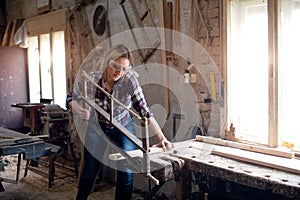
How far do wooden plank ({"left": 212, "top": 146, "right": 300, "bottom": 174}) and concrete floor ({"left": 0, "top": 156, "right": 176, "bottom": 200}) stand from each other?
0.99 m

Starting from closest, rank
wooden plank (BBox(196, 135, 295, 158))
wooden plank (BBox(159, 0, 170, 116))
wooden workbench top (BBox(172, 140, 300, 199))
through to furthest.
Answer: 1. wooden workbench top (BBox(172, 140, 300, 199))
2. wooden plank (BBox(196, 135, 295, 158))
3. wooden plank (BBox(159, 0, 170, 116))

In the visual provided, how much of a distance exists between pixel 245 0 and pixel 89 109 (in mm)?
1407

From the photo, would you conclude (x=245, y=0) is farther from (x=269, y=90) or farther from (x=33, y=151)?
(x=33, y=151)

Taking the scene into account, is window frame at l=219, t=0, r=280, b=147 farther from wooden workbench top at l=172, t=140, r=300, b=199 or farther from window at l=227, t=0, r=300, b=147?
wooden workbench top at l=172, t=140, r=300, b=199

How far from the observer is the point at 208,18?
2.91 m

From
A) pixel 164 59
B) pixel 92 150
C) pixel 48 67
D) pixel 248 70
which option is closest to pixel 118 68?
pixel 92 150

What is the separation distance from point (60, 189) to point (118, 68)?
1.76 metres

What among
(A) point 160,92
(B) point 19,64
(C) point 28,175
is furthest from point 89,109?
(B) point 19,64

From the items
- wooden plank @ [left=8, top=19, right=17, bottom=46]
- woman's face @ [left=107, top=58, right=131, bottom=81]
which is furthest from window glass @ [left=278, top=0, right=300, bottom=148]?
wooden plank @ [left=8, top=19, right=17, bottom=46]

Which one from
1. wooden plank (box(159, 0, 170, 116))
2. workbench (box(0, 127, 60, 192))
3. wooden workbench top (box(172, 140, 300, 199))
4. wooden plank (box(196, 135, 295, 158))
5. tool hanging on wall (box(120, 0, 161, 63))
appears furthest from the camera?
tool hanging on wall (box(120, 0, 161, 63))

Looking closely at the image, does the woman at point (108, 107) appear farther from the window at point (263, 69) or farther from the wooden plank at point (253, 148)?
the window at point (263, 69)

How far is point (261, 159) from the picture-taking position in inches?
85.0

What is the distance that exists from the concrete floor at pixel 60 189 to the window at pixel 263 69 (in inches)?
39.1

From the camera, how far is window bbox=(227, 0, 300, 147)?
253 cm
